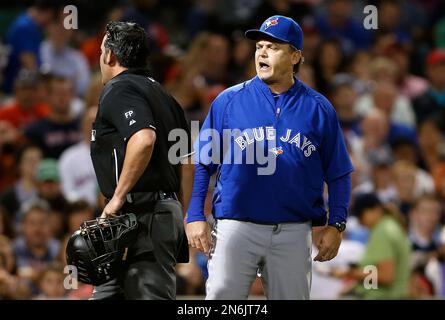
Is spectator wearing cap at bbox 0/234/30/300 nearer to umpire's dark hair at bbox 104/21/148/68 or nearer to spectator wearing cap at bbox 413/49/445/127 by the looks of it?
umpire's dark hair at bbox 104/21/148/68

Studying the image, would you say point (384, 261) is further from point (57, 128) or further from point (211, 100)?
point (57, 128)

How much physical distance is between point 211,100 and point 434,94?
304cm

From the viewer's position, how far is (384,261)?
8344mm

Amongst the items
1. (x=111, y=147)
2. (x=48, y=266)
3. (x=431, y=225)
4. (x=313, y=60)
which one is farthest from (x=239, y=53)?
(x=111, y=147)

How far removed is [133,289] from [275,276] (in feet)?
2.34

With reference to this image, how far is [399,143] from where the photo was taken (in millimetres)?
10836

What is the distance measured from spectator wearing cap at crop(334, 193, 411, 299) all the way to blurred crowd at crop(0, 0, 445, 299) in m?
0.02

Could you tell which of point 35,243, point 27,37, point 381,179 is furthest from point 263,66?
point 27,37

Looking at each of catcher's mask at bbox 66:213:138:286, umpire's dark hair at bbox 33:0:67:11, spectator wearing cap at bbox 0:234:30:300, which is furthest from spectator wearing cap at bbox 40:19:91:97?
catcher's mask at bbox 66:213:138:286

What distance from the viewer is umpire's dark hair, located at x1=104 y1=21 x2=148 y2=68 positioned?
18.1 ft

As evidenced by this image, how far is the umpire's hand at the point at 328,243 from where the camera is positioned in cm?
547
